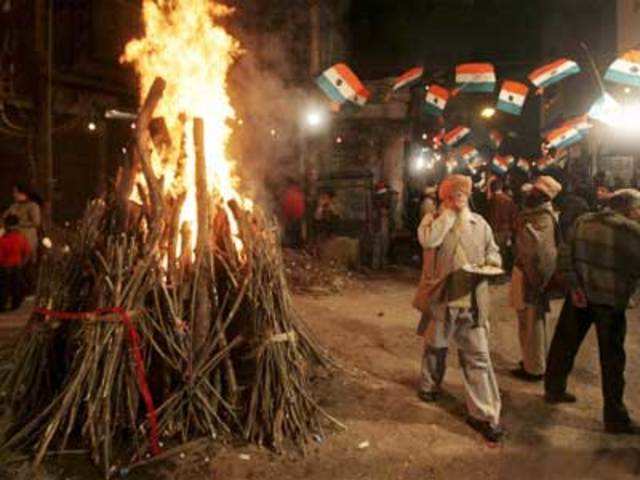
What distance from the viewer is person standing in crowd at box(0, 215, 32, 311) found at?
9.30 m

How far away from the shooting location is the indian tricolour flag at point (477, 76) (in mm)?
14461

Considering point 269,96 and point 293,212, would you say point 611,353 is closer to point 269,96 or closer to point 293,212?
point 293,212

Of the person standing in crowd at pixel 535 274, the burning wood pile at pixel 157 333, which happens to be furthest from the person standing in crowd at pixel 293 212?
the burning wood pile at pixel 157 333

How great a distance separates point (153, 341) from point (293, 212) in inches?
381

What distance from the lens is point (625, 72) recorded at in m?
11.9

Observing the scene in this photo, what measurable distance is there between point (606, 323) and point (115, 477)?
4.25 metres

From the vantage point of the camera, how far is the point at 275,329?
5.18m

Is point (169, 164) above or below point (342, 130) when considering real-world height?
below

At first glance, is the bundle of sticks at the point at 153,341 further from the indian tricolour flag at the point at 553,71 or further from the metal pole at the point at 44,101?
the indian tricolour flag at the point at 553,71

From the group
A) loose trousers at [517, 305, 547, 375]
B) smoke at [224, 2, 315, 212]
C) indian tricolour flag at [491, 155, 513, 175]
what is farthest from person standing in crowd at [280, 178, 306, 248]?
indian tricolour flag at [491, 155, 513, 175]

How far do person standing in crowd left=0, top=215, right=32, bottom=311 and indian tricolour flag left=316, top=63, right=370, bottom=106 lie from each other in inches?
276

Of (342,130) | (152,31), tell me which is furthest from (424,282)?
(342,130)

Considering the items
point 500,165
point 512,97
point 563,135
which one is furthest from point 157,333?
point 500,165

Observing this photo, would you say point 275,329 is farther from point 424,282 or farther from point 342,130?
point 342,130
